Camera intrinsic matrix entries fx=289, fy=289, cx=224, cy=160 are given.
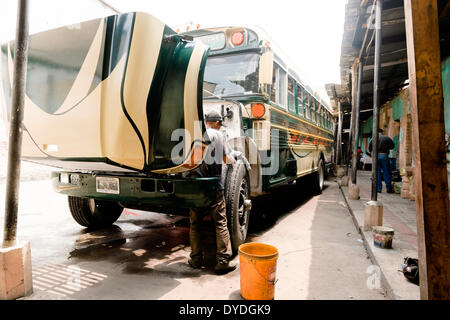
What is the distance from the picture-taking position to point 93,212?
448 cm

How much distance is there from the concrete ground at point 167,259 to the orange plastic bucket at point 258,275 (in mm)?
200

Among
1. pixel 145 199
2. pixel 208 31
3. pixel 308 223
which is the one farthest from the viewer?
pixel 308 223

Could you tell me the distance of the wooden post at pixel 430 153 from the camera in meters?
1.99

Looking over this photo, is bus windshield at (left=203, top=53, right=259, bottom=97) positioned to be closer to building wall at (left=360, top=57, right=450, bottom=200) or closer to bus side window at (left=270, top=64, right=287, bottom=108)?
bus side window at (left=270, top=64, right=287, bottom=108)

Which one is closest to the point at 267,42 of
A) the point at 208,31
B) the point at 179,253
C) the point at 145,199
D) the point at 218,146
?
the point at 208,31

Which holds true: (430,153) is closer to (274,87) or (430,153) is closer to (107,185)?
(107,185)

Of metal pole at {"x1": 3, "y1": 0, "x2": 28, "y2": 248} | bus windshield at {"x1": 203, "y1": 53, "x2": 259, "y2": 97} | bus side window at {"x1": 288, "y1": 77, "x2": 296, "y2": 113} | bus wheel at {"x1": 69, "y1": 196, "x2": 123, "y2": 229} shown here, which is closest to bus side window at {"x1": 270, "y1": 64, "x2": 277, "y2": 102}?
bus windshield at {"x1": 203, "y1": 53, "x2": 259, "y2": 97}

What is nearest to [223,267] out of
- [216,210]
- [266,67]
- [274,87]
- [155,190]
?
[216,210]

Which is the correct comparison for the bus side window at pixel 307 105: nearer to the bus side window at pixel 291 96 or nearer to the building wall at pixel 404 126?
the bus side window at pixel 291 96

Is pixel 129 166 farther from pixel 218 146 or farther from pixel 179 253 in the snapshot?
pixel 179 253

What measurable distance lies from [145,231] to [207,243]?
44.0 inches

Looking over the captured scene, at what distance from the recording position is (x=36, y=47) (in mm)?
2645

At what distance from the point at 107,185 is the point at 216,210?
1179mm

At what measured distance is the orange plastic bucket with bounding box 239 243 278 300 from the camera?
8.05 ft
